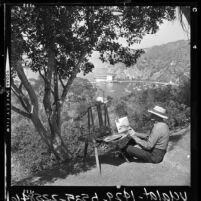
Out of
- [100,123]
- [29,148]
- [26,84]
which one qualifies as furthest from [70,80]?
[29,148]

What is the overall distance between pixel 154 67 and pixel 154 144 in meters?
1.14

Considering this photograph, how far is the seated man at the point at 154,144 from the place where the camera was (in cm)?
635

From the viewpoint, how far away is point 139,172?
6.28 meters

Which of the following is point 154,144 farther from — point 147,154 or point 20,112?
point 20,112

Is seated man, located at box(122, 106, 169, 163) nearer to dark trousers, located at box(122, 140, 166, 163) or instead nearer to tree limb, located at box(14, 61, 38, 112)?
dark trousers, located at box(122, 140, 166, 163)

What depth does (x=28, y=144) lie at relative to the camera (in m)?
6.34

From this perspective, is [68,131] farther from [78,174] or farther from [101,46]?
[101,46]

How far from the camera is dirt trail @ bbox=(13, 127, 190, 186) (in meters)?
6.21

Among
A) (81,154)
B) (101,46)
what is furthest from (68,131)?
(101,46)

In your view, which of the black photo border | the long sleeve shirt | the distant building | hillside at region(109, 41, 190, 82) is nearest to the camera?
the black photo border

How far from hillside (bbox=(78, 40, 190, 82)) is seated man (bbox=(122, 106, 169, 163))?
1.69 feet

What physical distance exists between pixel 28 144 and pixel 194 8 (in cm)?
306

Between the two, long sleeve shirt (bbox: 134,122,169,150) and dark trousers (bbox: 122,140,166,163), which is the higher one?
long sleeve shirt (bbox: 134,122,169,150)

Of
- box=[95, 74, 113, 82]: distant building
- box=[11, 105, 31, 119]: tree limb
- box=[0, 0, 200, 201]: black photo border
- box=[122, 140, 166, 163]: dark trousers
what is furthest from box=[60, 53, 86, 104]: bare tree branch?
box=[122, 140, 166, 163]: dark trousers
